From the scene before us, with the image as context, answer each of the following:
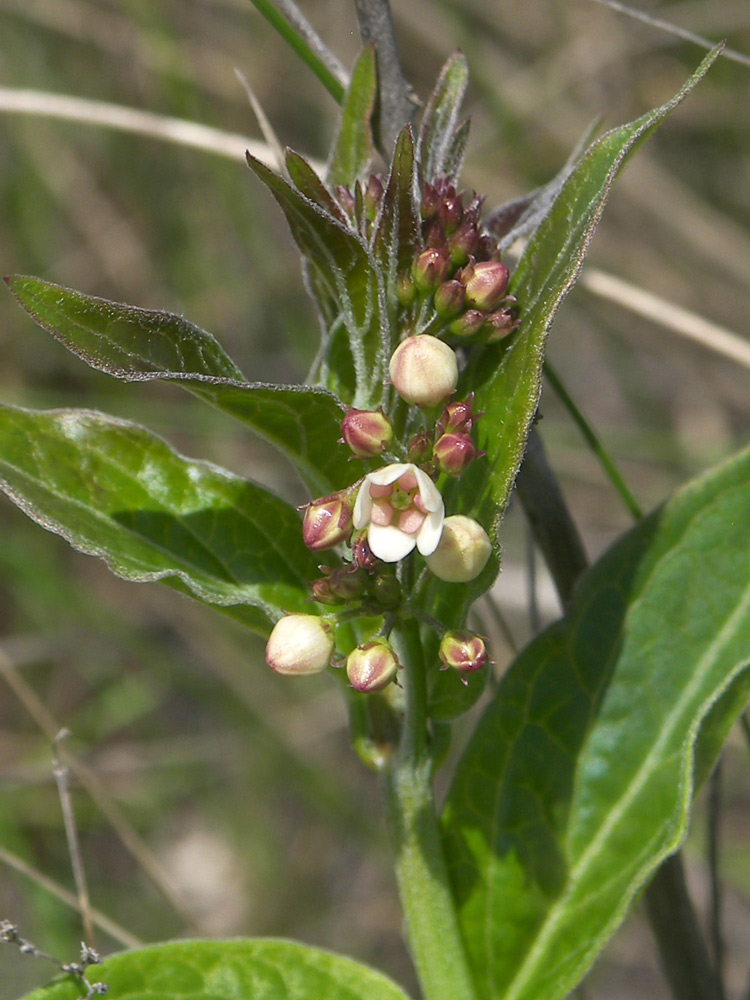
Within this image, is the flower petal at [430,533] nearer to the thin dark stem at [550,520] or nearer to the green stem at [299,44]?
the thin dark stem at [550,520]

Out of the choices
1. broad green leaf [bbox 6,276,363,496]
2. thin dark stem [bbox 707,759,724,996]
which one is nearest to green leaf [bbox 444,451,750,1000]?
thin dark stem [bbox 707,759,724,996]

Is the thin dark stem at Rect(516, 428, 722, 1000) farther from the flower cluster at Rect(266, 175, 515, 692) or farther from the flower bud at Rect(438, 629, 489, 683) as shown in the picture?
the flower bud at Rect(438, 629, 489, 683)

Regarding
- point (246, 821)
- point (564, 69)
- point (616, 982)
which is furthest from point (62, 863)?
point (564, 69)

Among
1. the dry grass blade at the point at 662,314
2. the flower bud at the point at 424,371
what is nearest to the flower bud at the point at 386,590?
the flower bud at the point at 424,371

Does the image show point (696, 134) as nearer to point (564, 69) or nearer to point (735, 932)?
point (564, 69)

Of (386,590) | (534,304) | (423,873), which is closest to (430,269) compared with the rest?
(534,304)

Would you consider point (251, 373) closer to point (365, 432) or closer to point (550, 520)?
point (550, 520)
